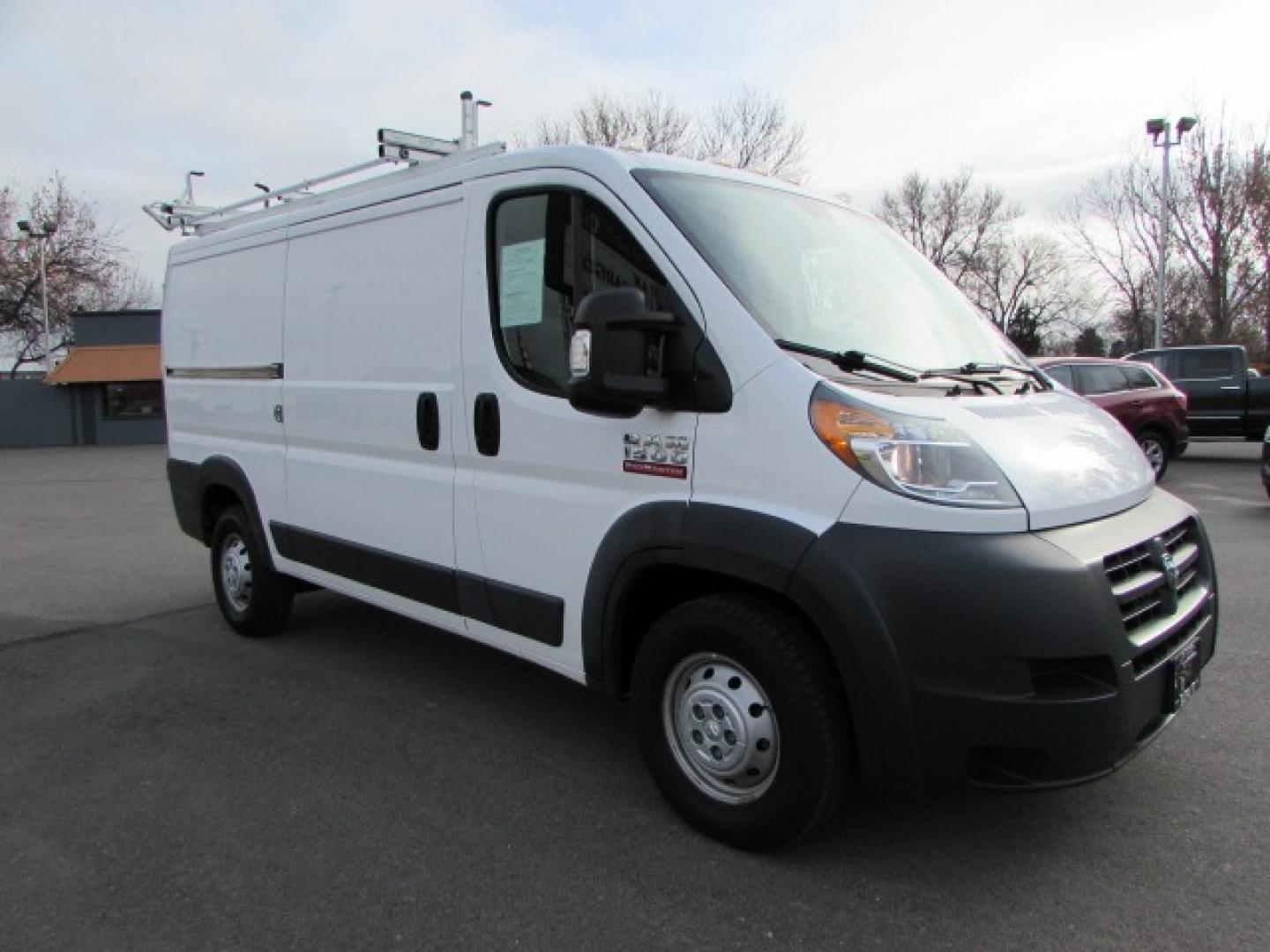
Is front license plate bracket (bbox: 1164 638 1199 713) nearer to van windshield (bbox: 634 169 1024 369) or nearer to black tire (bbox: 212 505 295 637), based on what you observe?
van windshield (bbox: 634 169 1024 369)

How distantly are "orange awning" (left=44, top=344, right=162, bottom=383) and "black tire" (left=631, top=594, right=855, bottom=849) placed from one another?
97.4ft

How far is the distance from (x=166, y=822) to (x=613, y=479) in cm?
199

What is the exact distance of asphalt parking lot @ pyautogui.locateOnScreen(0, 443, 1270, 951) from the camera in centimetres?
261

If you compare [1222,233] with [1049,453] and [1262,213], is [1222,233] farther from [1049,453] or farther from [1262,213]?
[1049,453]

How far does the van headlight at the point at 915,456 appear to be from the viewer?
2.49m

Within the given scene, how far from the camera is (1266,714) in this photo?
3992mm

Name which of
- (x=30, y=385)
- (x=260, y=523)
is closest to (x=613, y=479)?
(x=260, y=523)

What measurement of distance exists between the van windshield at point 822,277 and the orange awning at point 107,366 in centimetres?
2937

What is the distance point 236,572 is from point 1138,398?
1193 centimetres

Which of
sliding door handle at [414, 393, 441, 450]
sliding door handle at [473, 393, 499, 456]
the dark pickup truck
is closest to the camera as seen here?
sliding door handle at [473, 393, 499, 456]

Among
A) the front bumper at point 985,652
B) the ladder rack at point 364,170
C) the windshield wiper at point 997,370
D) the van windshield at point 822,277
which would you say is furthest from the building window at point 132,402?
the front bumper at point 985,652

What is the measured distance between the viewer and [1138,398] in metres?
12.8

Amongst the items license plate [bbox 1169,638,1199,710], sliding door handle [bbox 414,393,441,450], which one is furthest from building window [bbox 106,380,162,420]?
license plate [bbox 1169,638,1199,710]

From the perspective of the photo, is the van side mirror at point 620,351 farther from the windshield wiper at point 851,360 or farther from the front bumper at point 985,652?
the front bumper at point 985,652
